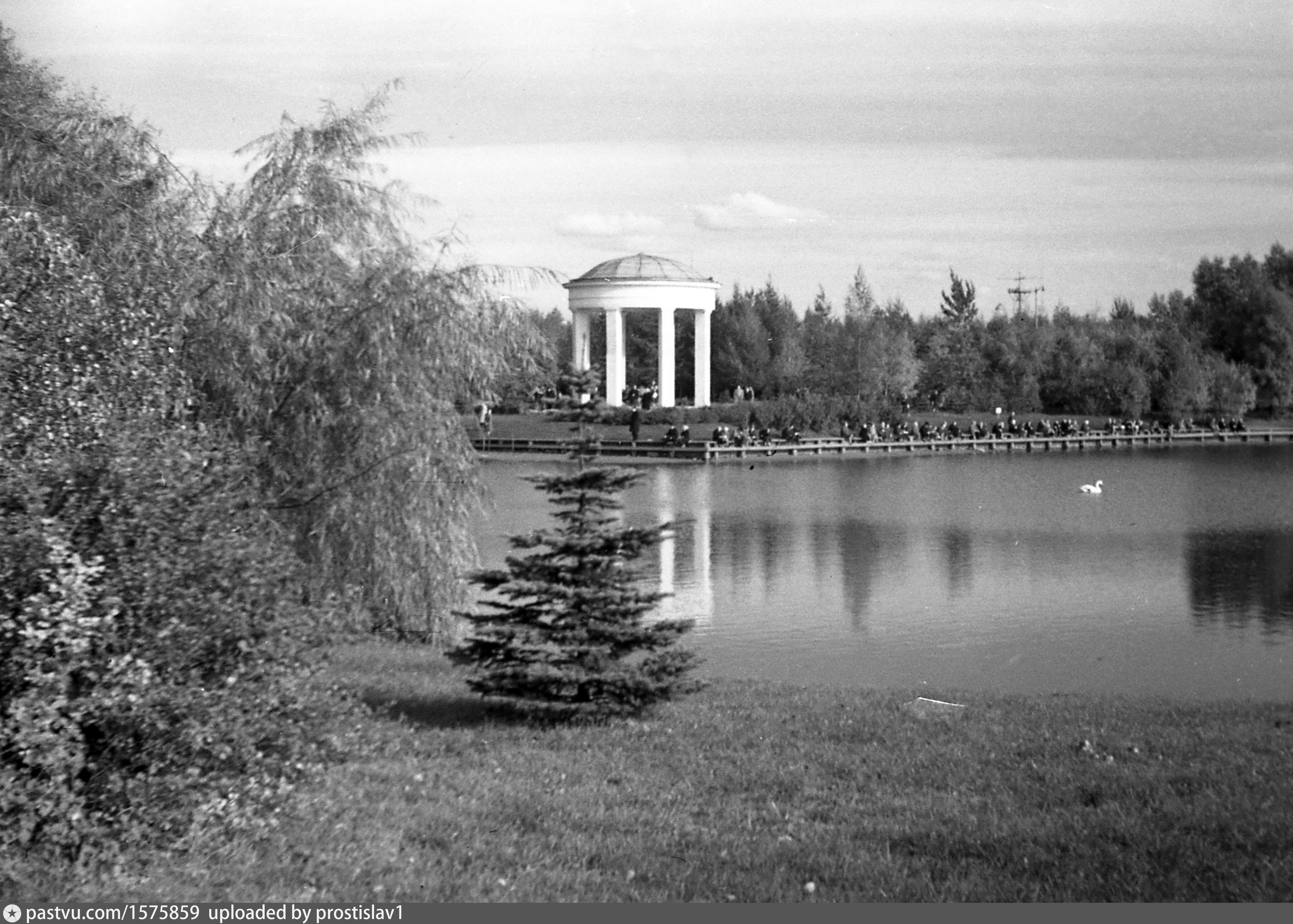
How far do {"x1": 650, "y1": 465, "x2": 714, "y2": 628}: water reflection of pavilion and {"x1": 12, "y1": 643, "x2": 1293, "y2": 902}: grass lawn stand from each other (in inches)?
76.5

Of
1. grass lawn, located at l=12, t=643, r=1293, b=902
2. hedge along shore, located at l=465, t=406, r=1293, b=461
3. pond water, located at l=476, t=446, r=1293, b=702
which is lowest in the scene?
pond water, located at l=476, t=446, r=1293, b=702

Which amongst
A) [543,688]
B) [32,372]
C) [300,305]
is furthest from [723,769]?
[300,305]

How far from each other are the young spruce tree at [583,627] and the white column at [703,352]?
67641mm

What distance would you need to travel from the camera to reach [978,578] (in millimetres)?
23797

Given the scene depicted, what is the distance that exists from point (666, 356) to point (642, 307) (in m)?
3.02

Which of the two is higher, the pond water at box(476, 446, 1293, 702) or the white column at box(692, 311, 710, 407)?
the white column at box(692, 311, 710, 407)

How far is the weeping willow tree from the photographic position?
13.4 meters

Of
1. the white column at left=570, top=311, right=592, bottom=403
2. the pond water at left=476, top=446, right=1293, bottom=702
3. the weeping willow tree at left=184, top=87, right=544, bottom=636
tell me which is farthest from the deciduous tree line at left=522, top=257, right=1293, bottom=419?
the weeping willow tree at left=184, top=87, right=544, bottom=636

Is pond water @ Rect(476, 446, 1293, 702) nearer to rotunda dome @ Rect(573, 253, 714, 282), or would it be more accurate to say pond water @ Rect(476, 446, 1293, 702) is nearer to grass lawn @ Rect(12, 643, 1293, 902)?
grass lawn @ Rect(12, 643, 1293, 902)

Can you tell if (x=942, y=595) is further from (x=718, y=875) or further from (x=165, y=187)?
(x=718, y=875)

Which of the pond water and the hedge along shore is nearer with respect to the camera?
the pond water

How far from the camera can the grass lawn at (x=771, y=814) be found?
6.16 m

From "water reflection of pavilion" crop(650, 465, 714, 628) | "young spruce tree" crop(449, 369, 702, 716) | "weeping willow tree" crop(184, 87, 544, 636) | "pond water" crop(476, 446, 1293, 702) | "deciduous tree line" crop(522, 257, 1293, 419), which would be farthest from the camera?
"deciduous tree line" crop(522, 257, 1293, 419)

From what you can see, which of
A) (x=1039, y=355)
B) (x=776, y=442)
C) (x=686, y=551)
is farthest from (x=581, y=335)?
(x=686, y=551)
